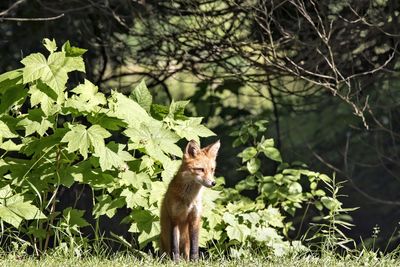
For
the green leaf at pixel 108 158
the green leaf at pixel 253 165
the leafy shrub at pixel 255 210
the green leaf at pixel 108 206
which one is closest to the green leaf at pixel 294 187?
the leafy shrub at pixel 255 210

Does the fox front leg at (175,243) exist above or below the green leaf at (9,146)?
below

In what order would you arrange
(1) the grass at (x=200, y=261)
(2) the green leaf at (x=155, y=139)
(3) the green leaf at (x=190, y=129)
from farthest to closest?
(3) the green leaf at (x=190, y=129)
(2) the green leaf at (x=155, y=139)
(1) the grass at (x=200, y=261)

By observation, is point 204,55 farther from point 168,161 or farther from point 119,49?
point 168,161

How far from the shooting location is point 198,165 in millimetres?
6492

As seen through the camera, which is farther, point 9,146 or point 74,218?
point 9,146

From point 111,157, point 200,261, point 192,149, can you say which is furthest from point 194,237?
point 111,157

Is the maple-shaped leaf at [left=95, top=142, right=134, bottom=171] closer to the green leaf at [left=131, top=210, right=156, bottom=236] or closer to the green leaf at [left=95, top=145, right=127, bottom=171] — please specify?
the green leaf at [left=95, top=145, right=127, bottom=171]

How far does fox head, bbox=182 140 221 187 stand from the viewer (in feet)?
21.1

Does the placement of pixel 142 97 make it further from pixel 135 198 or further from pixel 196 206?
pixel 196 206

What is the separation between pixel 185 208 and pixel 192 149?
0.42 m

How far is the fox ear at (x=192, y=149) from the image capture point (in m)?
6.52

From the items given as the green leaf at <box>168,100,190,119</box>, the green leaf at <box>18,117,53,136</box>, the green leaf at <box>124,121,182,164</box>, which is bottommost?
the green leaf at <box>124,121,182,164</box>

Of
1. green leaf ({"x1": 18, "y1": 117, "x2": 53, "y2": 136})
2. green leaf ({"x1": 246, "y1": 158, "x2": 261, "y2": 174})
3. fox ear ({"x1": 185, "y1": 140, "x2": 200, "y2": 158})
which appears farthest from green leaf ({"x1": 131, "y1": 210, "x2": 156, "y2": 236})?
green leaf ({"x1": 246, "y1": 158, "x2": 261, "y2": 174})

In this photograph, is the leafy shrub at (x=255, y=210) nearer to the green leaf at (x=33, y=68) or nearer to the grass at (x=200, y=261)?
the grass at (x=200, y=261)
